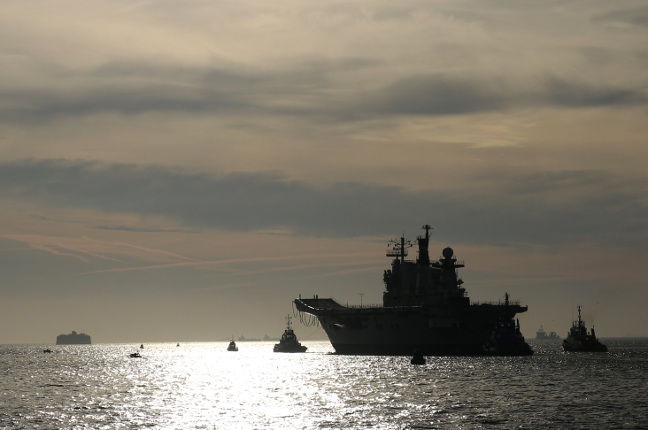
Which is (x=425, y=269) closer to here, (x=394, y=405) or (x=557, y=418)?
(x=394, y=405)

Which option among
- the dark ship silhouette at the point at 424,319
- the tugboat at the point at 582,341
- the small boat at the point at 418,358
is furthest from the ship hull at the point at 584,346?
the small boat at the point at 418,358

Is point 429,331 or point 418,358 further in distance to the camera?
point 429,331

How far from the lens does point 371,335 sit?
13050cm

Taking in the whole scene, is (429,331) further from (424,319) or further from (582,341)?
(582,341)

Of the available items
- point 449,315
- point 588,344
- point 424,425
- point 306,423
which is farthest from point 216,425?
point 588,344

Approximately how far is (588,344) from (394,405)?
131286 millimetres

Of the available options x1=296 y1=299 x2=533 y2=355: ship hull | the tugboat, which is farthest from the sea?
the tugboat

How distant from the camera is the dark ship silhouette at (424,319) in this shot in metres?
122

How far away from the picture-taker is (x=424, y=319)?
123 m

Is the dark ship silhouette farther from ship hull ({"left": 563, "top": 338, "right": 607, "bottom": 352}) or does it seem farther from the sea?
ship hull ({"left": 563, "top": 338, "right": 607, "bottom": 352})

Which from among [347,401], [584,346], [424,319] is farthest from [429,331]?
[584,346]

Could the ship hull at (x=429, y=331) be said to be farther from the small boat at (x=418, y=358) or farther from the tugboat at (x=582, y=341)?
the tugboat at (x=582, y=341)

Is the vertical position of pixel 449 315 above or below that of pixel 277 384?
above

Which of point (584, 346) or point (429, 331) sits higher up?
point (429, 331)
